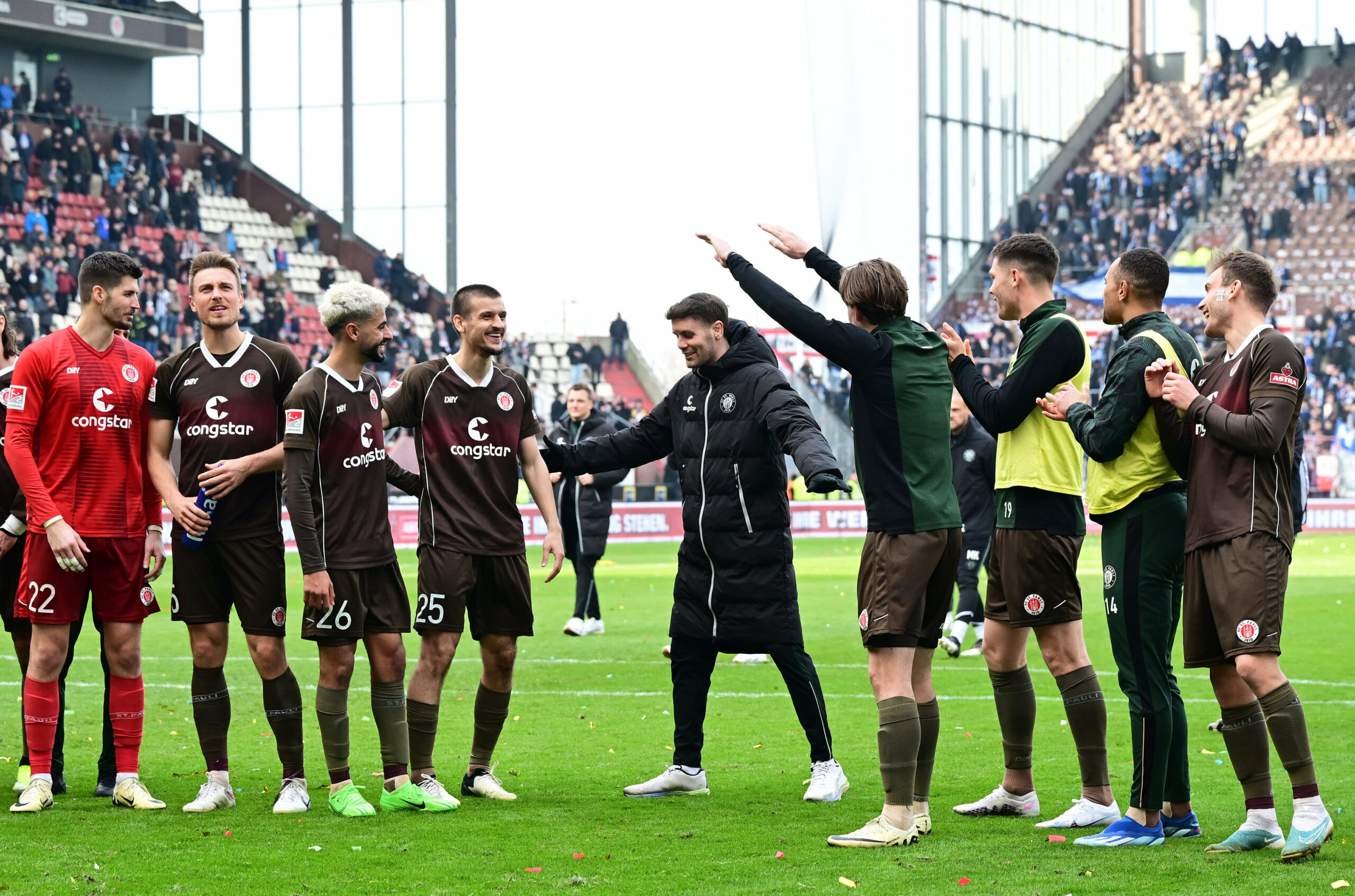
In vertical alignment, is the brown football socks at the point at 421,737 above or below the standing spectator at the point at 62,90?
below

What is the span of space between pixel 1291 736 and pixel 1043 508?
1330mm

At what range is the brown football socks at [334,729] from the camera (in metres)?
7.02

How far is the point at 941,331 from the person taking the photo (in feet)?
21.8

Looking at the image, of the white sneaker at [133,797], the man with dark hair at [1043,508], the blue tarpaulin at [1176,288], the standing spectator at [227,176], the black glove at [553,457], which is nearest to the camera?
the man with dark hair at [1043,508]

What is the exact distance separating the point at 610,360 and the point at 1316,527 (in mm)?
18352

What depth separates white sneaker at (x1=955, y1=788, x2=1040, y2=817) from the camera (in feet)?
22.7

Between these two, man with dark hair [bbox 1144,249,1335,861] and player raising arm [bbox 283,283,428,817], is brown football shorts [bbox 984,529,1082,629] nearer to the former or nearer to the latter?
man with dark hair [bbox 1144,249,1335,861]

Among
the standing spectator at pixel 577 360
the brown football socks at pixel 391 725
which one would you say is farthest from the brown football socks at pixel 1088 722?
the standing spectator at pixel 577 360

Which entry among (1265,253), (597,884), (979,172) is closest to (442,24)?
(979,172)

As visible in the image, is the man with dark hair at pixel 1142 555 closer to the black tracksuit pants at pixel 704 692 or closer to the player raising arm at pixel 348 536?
the black tracksuit pants at pixel 704 692

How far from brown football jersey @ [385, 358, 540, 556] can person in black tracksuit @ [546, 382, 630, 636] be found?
23.7 ft

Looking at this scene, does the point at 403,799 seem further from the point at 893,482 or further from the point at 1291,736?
the point at 1291,736

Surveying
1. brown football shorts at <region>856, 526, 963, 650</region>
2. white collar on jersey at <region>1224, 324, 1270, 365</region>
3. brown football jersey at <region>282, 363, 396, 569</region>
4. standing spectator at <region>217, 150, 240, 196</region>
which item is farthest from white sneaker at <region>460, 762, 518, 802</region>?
standing spectator at <region>217, 150, 240, 196</region>

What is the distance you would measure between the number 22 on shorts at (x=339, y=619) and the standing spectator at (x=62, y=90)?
38324 mm
